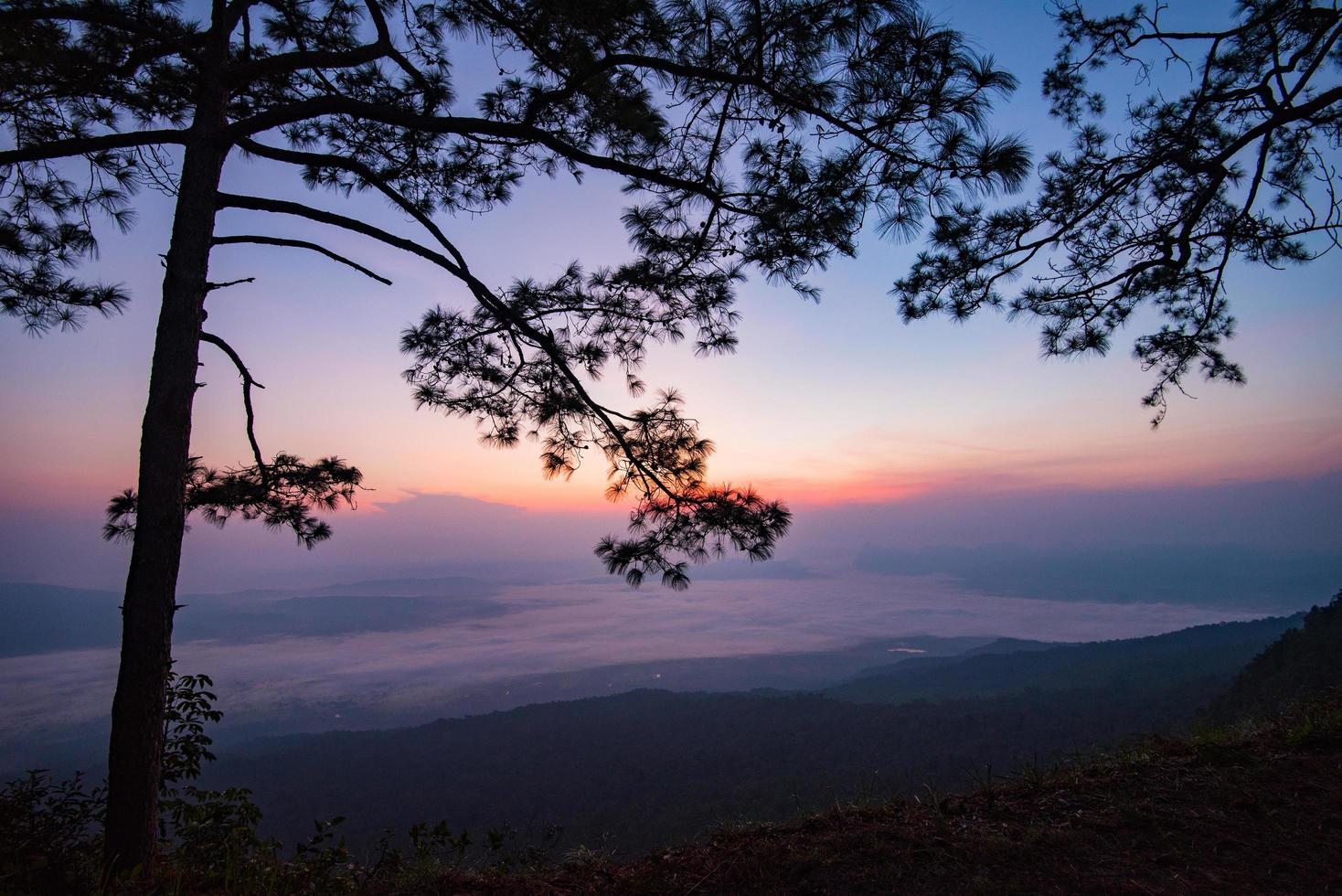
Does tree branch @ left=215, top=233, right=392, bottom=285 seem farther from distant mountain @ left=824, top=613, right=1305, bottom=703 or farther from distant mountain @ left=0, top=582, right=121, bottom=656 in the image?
distant mountain @ left=0, top=582, right=121, bottom=656

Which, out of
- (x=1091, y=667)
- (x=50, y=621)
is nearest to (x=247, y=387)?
(x=1091, y=667)

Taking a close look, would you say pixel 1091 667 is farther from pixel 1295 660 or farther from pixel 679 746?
pixel 679 746

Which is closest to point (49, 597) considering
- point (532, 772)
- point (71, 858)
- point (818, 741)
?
point (532, 772)

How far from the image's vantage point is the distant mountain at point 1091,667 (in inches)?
1398

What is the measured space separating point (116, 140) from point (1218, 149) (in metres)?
8.01

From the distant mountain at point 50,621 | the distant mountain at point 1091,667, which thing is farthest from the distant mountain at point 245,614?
the distant mountain at point 1091,667

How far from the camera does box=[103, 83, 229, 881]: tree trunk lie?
2.52 metres

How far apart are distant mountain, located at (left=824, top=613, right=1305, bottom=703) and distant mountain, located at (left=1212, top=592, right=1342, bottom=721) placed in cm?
1031

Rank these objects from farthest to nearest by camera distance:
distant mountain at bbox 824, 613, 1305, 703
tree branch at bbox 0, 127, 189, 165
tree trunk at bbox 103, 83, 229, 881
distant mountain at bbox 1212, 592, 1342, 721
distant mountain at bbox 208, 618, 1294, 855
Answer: distant mountain at bbox 824, 613, 1305, 703, distant mountain at bbox 208, 618, 1294, 855, distant mountain at bbox 1212, 592, 1342, 721, tree branch at bbox 0, 127, 189, 165, tree trunk at bbox 103, 83, 229, 881

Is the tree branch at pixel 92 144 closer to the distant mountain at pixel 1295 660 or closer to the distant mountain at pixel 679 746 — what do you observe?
the distant mountain at pixel 679 746

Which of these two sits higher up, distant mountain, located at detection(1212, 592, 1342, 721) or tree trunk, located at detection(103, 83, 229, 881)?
Result: tree trunk, located at detection(103, 83, 229, 881)

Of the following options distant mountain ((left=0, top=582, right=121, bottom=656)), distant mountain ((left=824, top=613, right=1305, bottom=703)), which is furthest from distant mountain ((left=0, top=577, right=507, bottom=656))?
distant mountain ((left=824, top=613, right=1305, bottom=703))

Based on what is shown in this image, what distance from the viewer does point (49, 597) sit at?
57.5 meters

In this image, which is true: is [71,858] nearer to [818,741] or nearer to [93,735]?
[818,741]
